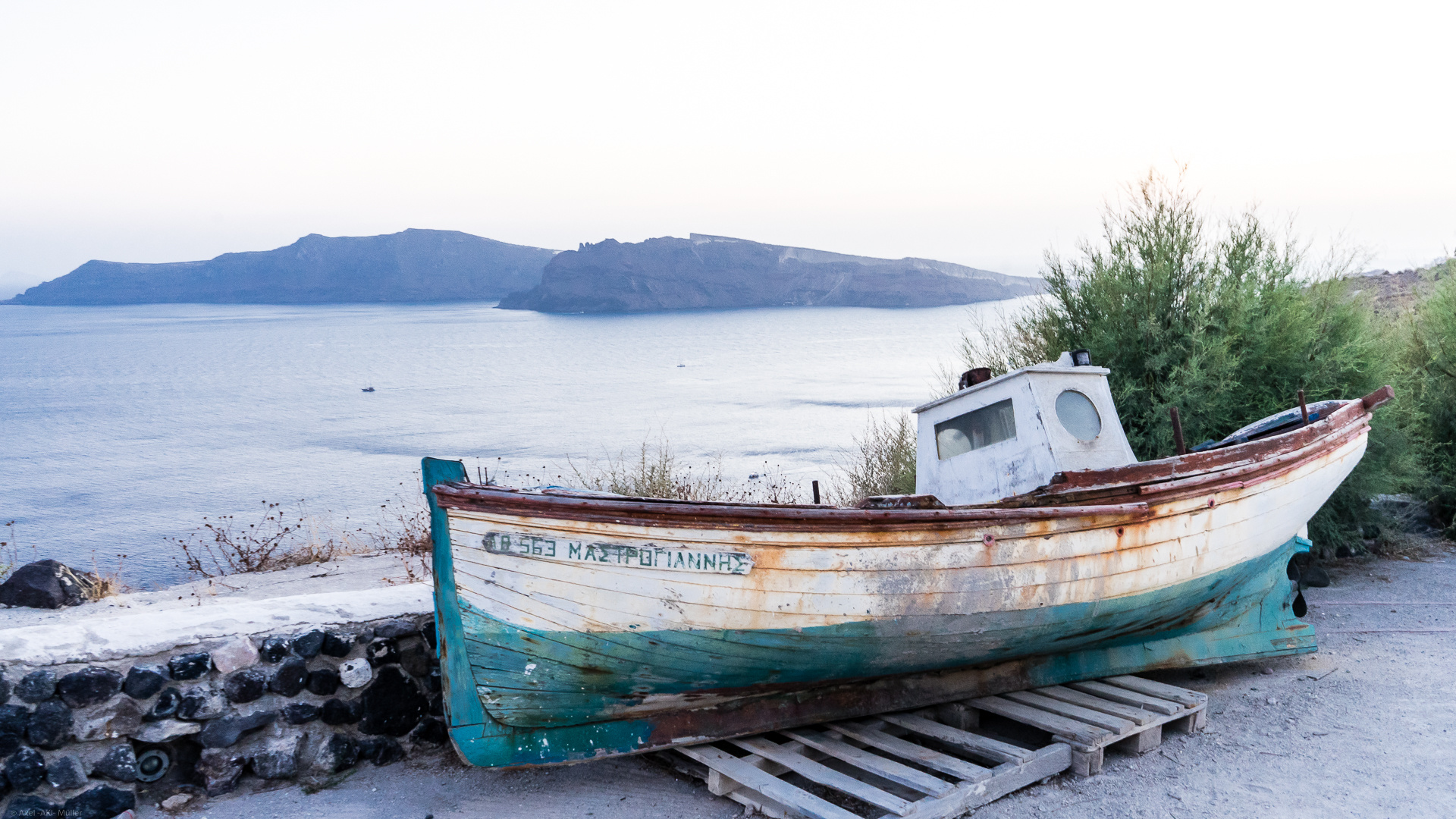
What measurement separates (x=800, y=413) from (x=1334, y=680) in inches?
951

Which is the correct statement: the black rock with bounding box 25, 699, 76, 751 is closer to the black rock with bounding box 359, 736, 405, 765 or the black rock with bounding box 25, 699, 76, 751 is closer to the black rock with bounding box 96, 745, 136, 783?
the black rock with bounding box 96, 745, 136, 783

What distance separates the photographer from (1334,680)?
6.00 metres

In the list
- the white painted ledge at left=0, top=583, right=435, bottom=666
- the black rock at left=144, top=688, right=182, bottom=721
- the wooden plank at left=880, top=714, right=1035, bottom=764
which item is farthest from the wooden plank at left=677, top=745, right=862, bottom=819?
the black rock at left=144, top=688, right=182, bottom=721

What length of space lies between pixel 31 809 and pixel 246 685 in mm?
967

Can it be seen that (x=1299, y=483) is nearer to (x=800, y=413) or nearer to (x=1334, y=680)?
(x=1334, y=680)

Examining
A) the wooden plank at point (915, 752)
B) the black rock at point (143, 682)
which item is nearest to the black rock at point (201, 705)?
the black rock at point (143, 682)

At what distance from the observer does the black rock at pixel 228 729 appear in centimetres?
457

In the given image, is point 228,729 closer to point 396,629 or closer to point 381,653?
point 381,653

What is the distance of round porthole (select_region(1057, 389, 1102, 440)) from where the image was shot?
20.3ft

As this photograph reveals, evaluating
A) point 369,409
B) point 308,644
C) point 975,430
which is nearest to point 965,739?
point 975,430

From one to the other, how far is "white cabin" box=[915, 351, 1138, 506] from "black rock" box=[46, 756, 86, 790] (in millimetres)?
5142

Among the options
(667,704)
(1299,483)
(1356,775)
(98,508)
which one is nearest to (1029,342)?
(1299,483)

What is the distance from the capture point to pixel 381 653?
5004 millimetres

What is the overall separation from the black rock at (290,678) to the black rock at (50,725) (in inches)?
33.2
